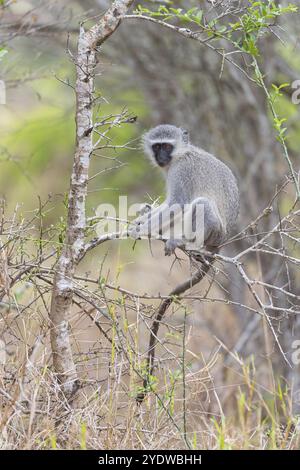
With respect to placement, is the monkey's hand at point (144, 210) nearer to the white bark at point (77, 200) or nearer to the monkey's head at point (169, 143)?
the monkey's head at point (169, 143)

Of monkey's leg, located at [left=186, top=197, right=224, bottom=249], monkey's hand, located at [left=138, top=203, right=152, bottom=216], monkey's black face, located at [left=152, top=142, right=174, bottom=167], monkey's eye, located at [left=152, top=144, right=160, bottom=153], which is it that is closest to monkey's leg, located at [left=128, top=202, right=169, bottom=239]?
monkey's hand, located at [left=138, top=203, right=152, bottom=216]

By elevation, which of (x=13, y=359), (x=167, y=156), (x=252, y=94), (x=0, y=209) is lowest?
(x=13, y=359)

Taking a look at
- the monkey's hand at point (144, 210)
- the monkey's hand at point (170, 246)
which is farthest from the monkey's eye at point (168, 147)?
the monkey's hand at point (170, 246)

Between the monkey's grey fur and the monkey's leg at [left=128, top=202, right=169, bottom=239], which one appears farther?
the monkey's grey fur

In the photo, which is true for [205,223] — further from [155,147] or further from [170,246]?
[155,147]

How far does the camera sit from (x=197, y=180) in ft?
19.5

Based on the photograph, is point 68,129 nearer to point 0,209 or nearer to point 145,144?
point 145,144

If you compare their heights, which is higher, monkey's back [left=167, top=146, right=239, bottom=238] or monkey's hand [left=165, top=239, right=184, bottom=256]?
monkey's back [left=167, top=146, right=239, bottom=238]

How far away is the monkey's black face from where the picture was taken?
244 inches

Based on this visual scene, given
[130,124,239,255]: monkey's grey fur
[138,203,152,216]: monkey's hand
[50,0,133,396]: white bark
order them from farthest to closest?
1. [130,124,239,255]: monkey's grey fur
2. [138,203,152,216]: monkey's hand
3. [50,0,133,396]: white bark

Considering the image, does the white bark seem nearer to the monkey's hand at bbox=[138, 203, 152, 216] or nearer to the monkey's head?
the monkey's hand at bbox=[138, 203, 152, 216]

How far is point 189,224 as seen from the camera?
562cm
